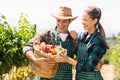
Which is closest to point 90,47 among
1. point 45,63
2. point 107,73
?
point 45,63

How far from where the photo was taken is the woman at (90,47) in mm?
5164

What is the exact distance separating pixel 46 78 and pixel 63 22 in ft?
2.52

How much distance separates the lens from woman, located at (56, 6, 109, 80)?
16.9ft

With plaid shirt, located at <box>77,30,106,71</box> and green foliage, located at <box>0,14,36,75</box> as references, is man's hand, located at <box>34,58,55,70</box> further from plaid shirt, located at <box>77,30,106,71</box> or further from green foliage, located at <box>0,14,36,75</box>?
green foliage, located at <box>0,14,36,75</box>

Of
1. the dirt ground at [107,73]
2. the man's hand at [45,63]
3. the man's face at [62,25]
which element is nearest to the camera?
the man's hand at [45,63]

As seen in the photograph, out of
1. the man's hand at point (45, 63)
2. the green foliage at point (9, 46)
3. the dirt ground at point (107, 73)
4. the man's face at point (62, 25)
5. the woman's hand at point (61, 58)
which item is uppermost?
the man's face at point (62, 25)

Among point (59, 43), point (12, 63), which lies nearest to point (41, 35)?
point (59, 43)

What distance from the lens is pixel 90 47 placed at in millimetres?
5223

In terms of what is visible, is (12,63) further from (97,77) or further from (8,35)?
(97,77)

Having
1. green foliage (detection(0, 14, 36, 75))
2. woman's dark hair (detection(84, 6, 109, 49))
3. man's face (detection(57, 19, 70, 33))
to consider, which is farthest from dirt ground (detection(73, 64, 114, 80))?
woman's dark hair (detection(84, 6, 109, 49))

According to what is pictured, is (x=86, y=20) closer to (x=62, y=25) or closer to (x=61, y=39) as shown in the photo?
(x=62, y=25)

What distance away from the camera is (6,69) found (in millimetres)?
9633

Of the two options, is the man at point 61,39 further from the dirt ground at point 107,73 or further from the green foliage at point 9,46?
the dirt ground at point 107,73

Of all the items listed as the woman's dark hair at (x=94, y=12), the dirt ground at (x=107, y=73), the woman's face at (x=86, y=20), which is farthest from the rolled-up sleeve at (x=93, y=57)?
the dirt ground at (x=107, y=73)
